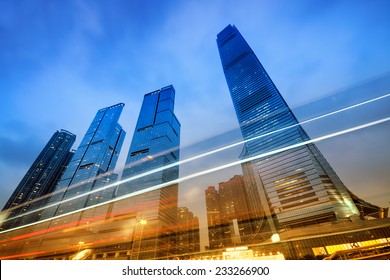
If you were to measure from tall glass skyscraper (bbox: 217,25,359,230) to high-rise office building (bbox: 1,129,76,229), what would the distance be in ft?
363

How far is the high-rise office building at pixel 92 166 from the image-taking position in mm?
88438

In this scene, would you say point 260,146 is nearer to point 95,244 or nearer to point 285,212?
point 285,212

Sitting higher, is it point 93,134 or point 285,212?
point 93,134

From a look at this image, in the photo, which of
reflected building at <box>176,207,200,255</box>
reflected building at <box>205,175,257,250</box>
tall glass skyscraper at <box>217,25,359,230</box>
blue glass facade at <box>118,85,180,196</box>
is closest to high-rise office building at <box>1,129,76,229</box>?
blue glass facade at <box>118,85,180,196</box>

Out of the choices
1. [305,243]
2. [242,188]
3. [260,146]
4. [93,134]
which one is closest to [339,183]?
[260,146]

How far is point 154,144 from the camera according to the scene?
84000 millimetres

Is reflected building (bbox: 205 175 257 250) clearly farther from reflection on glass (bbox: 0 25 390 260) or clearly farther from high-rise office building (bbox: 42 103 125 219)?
high-rise office building (bbox: 42 103 125 219)

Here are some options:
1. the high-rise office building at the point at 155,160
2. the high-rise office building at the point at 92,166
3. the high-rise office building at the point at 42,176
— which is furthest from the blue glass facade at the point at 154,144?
the high-rise office building at the point at 42,176

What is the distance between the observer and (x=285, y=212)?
4684 cm

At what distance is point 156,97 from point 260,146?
68.1 meters

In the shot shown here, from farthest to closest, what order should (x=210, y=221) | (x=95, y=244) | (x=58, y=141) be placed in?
(x=58, y=141) → (x=210, y=221) → (x=95, y=244)

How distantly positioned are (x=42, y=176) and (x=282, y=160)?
125m

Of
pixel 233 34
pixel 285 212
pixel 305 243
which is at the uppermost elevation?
pixel 233 34
